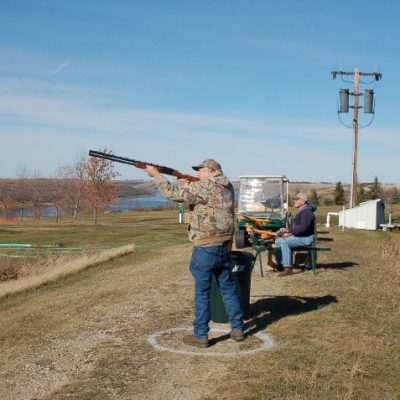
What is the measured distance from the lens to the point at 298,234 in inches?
456

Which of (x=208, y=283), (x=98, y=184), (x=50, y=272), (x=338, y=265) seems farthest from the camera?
(x=98, y=184)

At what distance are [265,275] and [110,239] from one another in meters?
20.4

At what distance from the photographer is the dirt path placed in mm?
5641

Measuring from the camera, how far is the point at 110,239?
104ft

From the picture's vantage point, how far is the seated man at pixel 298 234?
11.6 metres

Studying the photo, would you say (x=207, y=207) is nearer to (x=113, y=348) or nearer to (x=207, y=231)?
(x=207, y=231)

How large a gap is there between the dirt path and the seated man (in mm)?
687

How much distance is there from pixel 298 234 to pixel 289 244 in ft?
0.87

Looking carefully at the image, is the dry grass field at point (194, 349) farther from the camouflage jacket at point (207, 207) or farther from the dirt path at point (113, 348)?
the camouflage jacket at point (207, 207)

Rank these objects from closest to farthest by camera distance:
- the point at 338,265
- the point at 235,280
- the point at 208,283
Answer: the point at 208,283, the point at 235,280, the point at 338,265

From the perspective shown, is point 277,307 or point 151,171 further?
point 277,307

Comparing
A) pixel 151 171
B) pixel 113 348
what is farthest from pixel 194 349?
pixel 151 171

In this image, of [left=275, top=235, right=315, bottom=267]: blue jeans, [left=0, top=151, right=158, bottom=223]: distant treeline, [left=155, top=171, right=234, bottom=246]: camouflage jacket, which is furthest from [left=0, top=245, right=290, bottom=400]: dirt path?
[left=0, top=151, right=158, bottom=223]: distant treeline

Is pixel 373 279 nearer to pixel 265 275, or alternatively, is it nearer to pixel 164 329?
pixel 265 275
